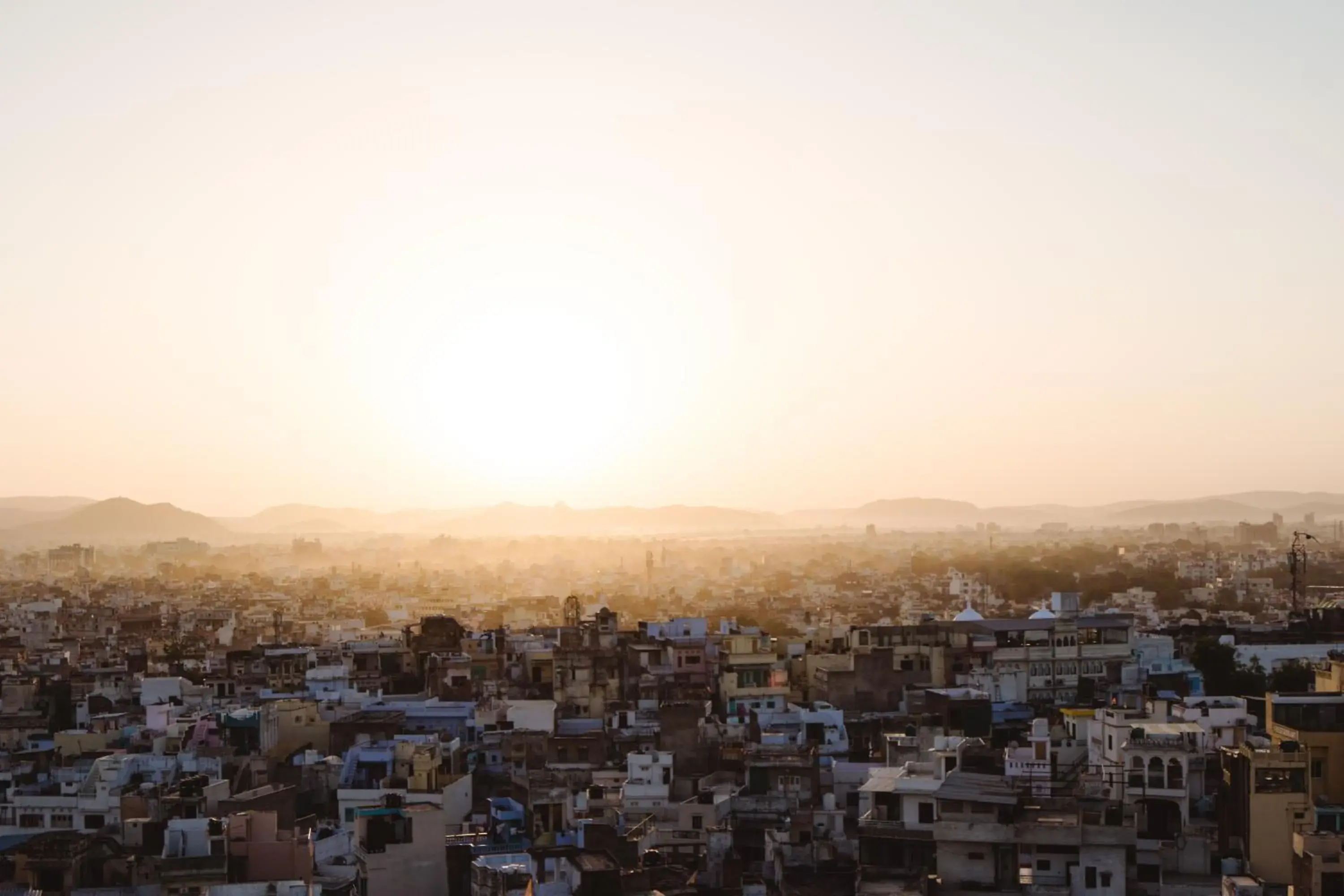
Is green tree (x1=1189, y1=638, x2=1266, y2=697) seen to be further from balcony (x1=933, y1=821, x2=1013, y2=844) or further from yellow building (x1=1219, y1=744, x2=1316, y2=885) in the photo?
balcony (x1=933, y1=821, x2=1013, y2=844)

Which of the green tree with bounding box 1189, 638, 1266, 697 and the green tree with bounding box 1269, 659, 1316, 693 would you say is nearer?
the green tree with bounding box 1269, 659, 1316, 693

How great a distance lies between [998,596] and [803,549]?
10771 cm

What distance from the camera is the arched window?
783 inches

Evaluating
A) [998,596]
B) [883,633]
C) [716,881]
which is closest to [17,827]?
[716,881]

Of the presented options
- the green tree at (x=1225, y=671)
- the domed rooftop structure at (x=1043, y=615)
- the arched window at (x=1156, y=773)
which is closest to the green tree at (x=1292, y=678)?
the green tree at (x=1225, y=671)

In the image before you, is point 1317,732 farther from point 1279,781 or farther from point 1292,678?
point 1292,678

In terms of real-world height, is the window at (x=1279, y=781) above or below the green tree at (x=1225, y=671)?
above

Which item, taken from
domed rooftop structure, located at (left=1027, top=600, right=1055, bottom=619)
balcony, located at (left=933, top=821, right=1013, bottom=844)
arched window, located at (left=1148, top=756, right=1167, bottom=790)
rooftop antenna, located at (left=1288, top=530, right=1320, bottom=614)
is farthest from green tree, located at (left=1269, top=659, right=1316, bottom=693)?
rooftop antenna, located at (left=1288, top=530, right=1320, bottom=614)

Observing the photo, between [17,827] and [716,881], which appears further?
[17,827]

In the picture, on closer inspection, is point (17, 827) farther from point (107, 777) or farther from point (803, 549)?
point (803, 549)

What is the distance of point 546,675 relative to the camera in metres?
35.0

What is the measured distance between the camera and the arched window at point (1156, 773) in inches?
783

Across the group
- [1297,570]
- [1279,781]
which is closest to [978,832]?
[1279,781]

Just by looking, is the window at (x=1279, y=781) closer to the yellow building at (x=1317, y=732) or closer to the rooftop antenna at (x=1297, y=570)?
the yellow building at (x=1317, y=732)
